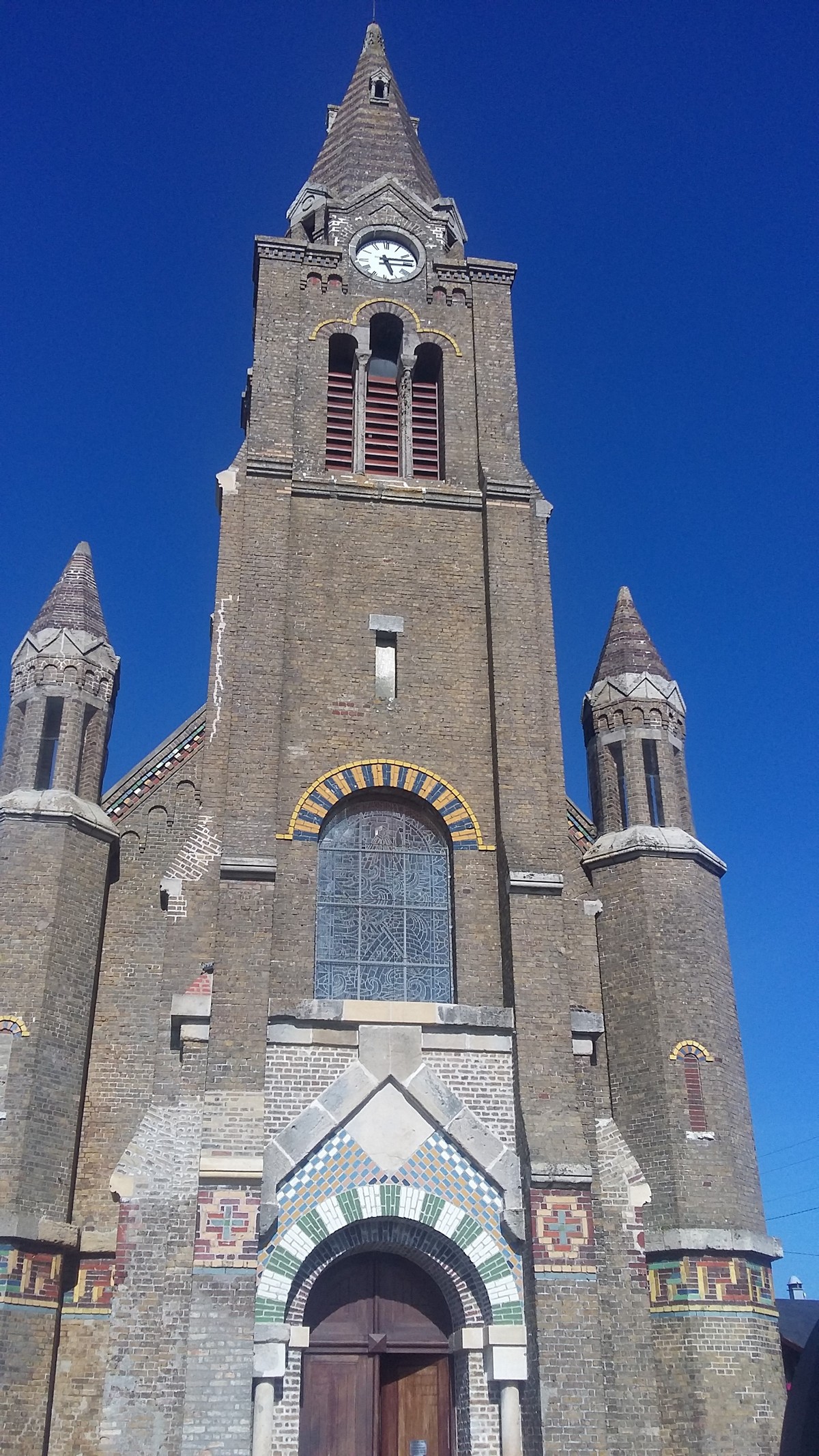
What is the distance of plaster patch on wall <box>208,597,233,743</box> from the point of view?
18.7 meters

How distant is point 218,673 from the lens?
63.0ft

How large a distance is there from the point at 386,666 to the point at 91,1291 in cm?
→ 902

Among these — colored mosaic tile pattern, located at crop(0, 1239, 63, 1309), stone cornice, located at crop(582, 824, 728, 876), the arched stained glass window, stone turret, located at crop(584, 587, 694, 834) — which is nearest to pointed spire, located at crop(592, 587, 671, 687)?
stone turret, located at crop(584, 587, 694, 834)

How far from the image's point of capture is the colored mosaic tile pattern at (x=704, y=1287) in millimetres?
16469

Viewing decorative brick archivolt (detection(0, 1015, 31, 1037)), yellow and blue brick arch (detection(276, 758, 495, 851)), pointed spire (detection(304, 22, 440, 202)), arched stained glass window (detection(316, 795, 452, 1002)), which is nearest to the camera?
decorative brick archivolt (detection(0, 1015, 31, 1037))

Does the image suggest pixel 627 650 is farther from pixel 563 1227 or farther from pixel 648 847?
pixel 563 1227

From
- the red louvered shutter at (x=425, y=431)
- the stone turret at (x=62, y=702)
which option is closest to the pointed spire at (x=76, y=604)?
the stone turret at (x=62, y=702)

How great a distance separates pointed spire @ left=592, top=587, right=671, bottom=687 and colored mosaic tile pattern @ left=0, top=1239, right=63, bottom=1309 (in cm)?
1113

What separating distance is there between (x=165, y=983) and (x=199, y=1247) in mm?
3187

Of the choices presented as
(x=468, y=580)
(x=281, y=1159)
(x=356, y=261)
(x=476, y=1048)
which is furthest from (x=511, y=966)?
(x=356, y=261)

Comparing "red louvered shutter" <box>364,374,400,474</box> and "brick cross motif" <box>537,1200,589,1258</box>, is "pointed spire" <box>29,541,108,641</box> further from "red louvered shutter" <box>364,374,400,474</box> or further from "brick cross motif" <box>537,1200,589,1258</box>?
"brick cross motif" <box>537,1200,589,1258</box>

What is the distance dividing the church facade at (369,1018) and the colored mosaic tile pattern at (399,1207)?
38 mm

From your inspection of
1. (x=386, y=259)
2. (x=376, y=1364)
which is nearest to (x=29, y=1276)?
(x=376, y=1364)

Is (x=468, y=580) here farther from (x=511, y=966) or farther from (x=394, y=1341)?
(x=394, y=1341)
